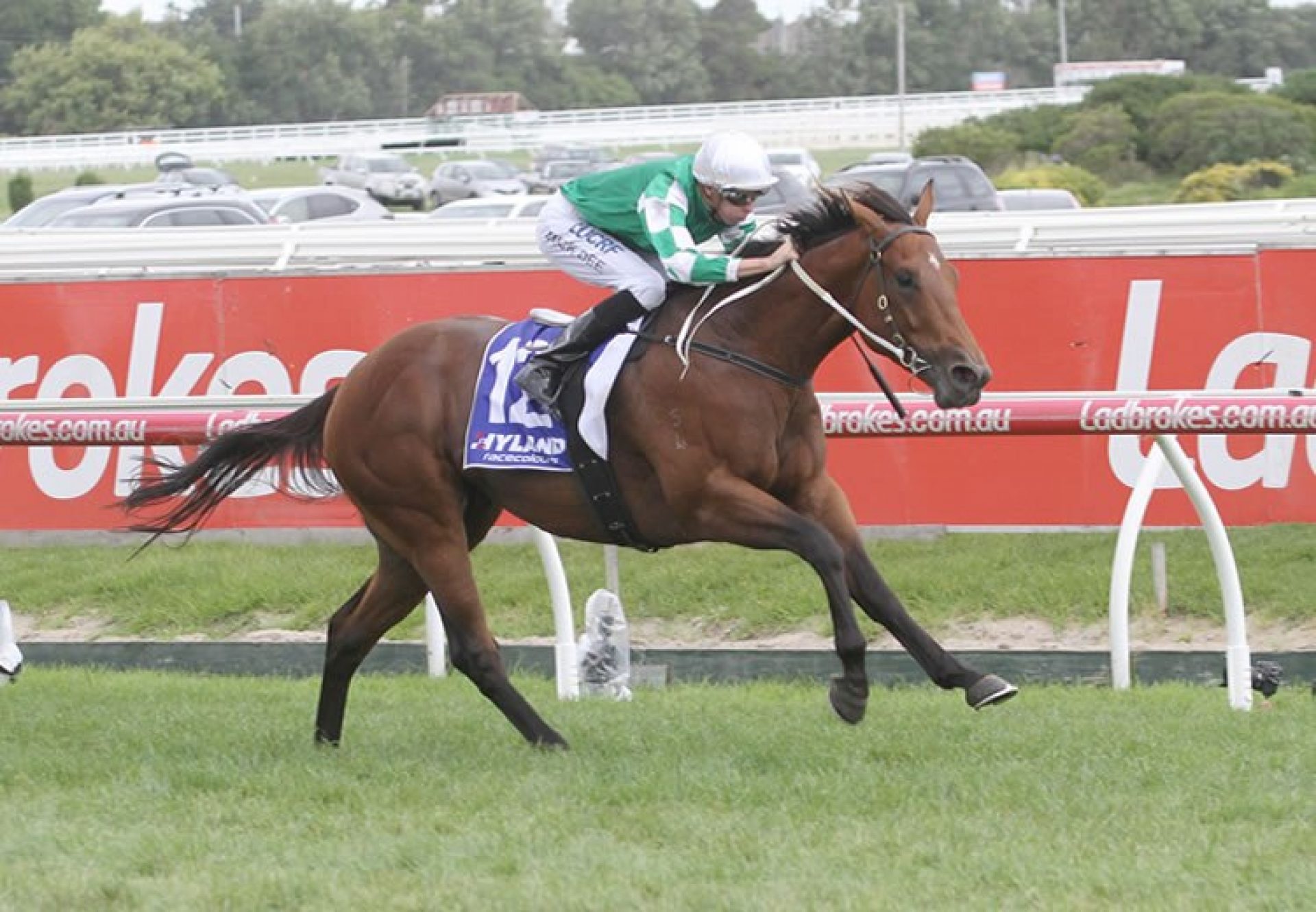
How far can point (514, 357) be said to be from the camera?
6.72m

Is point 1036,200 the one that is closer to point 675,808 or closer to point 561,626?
point 561,626

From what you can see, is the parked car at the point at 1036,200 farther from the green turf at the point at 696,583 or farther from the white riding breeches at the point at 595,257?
the white riding breeches at the point at 595,257

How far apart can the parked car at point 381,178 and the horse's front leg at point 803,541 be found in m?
34.1

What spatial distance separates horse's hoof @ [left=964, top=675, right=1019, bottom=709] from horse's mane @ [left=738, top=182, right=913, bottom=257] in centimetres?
139

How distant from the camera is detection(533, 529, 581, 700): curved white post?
26.5 ft

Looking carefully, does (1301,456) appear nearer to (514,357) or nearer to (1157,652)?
(1157,652)

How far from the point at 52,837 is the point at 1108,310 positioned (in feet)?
20.6

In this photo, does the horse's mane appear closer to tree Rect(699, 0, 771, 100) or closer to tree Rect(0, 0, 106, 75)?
tree Rect(0, 0, 106, 75)

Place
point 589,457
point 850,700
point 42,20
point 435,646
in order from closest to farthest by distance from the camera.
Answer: point 850,700 → point 589,457 → point 435,646 → point 42,20

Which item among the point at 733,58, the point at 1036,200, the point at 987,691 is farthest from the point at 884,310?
the point at 733,58

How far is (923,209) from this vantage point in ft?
20.9

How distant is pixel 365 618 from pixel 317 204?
21.5m

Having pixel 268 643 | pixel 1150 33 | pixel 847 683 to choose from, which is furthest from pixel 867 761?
pixel 1150 33

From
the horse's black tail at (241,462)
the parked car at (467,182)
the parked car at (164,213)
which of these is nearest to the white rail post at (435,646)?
the horse's black tail at (241,462)
